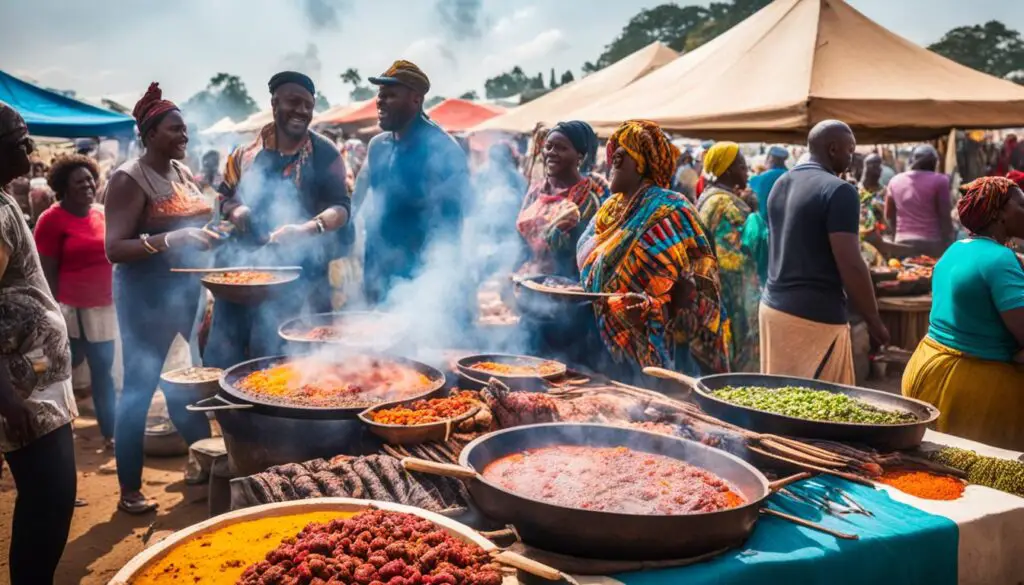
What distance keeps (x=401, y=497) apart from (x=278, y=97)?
3.15 m

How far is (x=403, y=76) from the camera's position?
4.82m

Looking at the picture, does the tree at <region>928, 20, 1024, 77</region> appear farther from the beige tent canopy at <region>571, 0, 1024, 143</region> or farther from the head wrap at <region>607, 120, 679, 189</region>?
the head wrap at <region>607, 120, 679, 189</region>

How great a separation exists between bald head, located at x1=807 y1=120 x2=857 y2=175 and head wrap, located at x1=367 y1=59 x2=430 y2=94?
2555mm

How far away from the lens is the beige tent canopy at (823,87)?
7285 mm

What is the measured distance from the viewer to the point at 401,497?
89.6 inches

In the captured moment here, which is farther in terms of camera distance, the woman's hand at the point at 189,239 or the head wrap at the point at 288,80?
the head wrap at the point at 288,80

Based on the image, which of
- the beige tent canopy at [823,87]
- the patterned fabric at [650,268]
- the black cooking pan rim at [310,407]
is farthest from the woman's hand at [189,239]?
the beige tent canopy at [823,87]

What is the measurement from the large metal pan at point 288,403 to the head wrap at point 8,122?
49.5 inches

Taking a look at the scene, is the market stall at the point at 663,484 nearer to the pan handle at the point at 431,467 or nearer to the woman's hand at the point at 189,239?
the pan handle at the point at 431,467

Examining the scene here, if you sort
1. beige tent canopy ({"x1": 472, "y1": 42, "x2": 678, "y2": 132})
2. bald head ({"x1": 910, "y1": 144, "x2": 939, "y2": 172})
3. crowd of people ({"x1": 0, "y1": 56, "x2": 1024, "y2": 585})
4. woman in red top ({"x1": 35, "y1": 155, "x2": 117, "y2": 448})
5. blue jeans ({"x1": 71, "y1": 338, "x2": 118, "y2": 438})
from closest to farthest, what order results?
crowd of people ({"x1": 0, "y1": 56, "x2": 1024, "y2": 585})
woman in red top ({"x1": 35, "y1": 155, "x2": 117, "y2": 448})
blue jeans ({"x1": 71, "y1": 338, "x2": 118, "y2": 438})
bald head ({"x1": 910, "y1": 144, "x2": 939, "y2": 172})
beige tent canopy ({"x1": 472, "y1": 42, "x2": 678, "y2": 132})

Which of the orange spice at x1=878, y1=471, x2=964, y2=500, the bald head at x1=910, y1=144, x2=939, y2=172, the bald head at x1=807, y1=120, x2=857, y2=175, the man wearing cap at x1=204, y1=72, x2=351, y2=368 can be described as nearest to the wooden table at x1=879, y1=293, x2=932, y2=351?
the bald head at x1=910, y1=144, x2=939, y2=172

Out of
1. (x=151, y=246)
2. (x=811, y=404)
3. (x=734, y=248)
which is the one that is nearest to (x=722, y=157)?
(x=734, y=248)

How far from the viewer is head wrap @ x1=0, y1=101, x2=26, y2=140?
270 centimetres

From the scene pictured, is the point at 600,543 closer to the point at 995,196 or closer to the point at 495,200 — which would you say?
the point at 995,196
